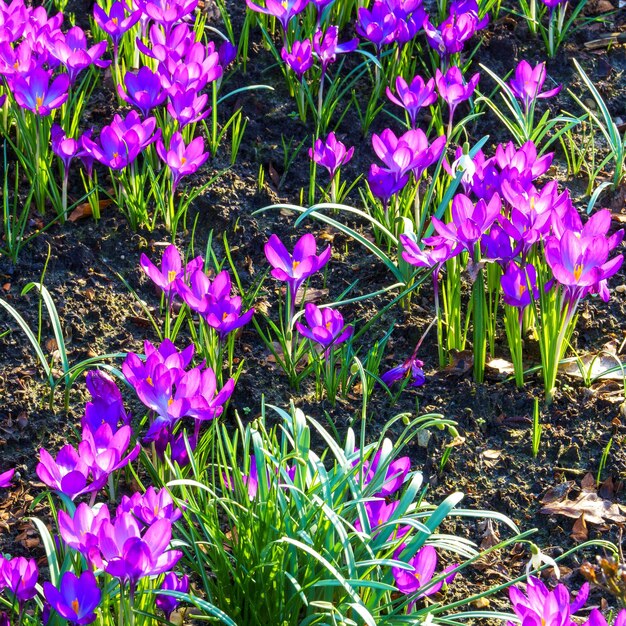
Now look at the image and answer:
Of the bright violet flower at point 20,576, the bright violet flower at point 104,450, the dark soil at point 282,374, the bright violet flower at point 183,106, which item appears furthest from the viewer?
→ the bright violet flower at point 183,106

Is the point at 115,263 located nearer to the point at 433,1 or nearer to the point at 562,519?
the point at 562,519

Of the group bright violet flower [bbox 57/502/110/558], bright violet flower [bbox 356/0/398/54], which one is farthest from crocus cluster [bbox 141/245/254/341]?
bright violet flower [bbox 356/0/398/54]

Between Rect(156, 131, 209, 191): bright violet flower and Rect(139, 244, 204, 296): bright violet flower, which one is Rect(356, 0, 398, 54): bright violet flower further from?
Rect(139, 244, 204, 296): bright violet flower

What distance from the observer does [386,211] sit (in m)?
2.61

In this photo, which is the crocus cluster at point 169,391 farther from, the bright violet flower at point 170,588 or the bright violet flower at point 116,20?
the bright violet flower at point 116,20

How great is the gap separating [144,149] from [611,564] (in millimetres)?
1965

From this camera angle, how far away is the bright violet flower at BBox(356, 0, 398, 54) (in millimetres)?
3025

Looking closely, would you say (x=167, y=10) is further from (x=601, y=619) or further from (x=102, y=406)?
(x=601, y=619)

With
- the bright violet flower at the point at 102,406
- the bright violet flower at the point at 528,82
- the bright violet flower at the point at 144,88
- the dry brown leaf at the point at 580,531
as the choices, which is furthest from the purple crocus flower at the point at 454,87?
the bright violet flower at the point at 102,406

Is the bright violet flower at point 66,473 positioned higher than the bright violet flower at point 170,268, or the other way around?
the bright violet flower at point 170,268

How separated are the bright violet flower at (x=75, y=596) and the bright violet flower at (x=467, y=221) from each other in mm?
1161

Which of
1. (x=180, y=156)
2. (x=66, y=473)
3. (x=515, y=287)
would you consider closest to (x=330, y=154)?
(x=180, y=156)

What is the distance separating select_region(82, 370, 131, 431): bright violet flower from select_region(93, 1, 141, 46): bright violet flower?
146 centimetres

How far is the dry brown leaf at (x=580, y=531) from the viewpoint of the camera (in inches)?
83.4
